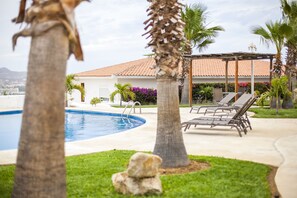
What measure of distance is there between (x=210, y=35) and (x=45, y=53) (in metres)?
28.6

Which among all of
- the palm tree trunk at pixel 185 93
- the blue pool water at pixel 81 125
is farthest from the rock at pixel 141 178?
the palm tree trunk at pixel 185 93

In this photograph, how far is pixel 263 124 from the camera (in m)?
15.4

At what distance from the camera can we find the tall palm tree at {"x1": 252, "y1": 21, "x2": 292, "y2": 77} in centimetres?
2211

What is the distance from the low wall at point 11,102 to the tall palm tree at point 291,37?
1821 centimetres

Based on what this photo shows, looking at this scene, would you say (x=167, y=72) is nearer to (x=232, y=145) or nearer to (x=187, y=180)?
(x=187, y=180)

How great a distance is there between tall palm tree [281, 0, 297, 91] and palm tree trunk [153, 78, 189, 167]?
53.1ft

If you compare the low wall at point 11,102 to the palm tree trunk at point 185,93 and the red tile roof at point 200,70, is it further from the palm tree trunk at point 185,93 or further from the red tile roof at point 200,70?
the palm tree trunk at point 185,93

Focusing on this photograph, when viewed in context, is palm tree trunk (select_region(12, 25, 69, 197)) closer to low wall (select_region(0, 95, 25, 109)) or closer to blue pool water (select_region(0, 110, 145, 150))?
blue pool water (select_region(0, 110, 145, 150))

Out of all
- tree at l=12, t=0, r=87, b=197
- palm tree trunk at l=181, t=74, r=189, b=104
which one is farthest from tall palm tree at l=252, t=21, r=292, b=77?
tree at l=12, t=0, r=87, b=197

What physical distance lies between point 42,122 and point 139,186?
276 centimetres

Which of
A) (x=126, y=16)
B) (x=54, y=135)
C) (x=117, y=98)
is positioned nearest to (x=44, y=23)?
(x=54, y=135)

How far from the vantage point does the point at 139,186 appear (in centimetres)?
564

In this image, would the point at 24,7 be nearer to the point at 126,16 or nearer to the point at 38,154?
the point at 38,154

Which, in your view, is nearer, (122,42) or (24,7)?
(24,7)
